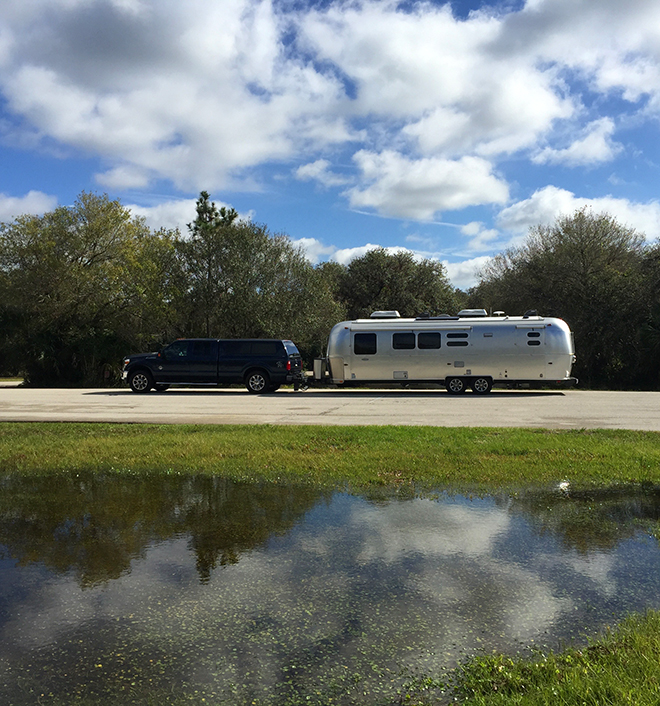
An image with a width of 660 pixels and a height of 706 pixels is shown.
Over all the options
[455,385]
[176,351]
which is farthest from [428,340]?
[176,351]

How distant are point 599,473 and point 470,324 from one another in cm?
1476

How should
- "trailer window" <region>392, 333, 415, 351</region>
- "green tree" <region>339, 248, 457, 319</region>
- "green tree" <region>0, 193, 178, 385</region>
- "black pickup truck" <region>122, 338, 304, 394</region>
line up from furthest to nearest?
"green tree" <region>339, 248, 457, 319</region>
"green tree" <region>0, 193, 178, 385</region>
"black pickup truck" <region>122, 338, 304, 394</region>
"trailer window" <region>392, 333, 415, 351</region>

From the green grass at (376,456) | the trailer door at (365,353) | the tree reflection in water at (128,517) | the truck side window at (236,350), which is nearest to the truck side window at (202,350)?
the truck side window at (236,350)

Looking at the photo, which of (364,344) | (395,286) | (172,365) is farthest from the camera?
(395,286)

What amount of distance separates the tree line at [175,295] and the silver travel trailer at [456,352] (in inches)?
488

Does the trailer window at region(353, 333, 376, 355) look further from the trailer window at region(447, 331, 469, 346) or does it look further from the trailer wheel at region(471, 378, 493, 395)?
the trailer wheel at region(471, 378, 493, 395)

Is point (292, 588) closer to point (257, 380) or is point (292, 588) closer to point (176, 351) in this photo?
point (257, 380)

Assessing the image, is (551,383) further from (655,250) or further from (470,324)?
(655,250)

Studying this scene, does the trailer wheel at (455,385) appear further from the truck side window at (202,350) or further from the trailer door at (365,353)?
the truck side window at (202,350)

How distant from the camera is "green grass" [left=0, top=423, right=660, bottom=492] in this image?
8.47 m

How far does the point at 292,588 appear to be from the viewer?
4.68 m

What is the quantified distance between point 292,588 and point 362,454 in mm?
5170

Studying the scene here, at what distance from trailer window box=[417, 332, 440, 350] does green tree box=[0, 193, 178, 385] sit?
1721 cm

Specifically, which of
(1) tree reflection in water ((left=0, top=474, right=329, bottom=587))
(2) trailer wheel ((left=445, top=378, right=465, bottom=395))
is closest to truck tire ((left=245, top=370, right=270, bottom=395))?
(2) trailer wheel ((left=445, top=378, right=465, bottom=395))
